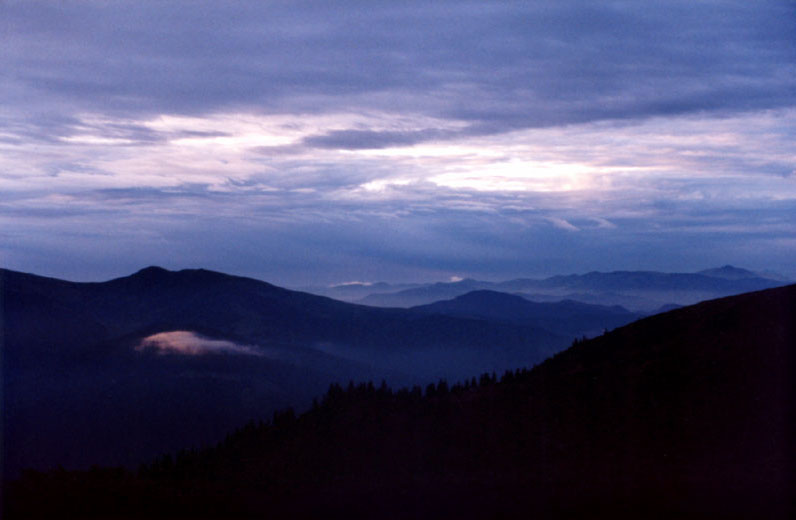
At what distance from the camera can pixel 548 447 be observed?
98.8 ft

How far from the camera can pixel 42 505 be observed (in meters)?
22.5

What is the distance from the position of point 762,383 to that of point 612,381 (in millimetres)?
5930

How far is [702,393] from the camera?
3216 centimetres

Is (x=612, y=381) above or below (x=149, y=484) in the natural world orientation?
above

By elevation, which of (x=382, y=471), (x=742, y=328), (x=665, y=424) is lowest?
(x=382, y=471)

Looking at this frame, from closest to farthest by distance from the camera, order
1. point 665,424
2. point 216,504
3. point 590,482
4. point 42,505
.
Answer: point 42,505 < point 216,504 < point 590,482 < point 665,424

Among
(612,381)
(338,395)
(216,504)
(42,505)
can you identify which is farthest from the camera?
(338,395)

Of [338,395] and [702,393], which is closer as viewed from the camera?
[702,393]

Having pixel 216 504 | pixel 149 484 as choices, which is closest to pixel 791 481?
pixel 216 504

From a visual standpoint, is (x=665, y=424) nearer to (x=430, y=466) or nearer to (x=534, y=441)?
(x=534, y=441)

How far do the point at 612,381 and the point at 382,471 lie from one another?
1101cm

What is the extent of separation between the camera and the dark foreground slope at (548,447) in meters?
23.3

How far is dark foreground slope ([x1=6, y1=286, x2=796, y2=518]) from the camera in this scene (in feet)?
76.5

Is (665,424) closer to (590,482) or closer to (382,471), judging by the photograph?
(590,482)
